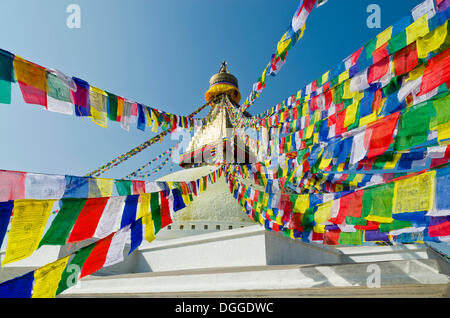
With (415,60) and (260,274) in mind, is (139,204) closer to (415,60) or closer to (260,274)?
(260,274)

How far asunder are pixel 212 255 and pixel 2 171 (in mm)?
4969

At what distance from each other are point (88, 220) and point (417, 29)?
11.2 ft

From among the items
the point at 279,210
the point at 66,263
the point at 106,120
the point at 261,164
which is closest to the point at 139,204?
the point at 66,263

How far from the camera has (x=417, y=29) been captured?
103 inches

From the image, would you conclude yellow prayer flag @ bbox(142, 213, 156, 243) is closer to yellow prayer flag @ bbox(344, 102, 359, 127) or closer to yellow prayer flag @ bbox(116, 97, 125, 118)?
yellow prayer flag @ bbox(116, 97, 125, 118)

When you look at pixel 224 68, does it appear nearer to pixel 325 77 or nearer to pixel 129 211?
pixel 325 77

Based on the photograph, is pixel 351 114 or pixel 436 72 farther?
pixel 351 114

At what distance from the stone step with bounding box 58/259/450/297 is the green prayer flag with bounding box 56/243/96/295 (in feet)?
7.18

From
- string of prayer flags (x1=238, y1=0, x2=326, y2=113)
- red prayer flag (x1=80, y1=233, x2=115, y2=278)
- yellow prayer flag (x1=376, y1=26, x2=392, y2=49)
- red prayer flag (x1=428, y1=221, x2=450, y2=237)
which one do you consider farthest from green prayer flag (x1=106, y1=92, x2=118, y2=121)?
red prayer flag (x1=428, y1=221, x2=450, y2=237)

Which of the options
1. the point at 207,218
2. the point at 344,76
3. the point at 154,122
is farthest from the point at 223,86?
the point at 344,76

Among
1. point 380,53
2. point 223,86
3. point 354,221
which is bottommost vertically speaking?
point 354,221

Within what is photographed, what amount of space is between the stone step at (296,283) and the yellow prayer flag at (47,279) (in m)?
2.37

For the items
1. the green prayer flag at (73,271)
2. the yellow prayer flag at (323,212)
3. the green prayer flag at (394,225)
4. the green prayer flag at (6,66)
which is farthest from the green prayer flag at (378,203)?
the green prayer flag at (6,66)
